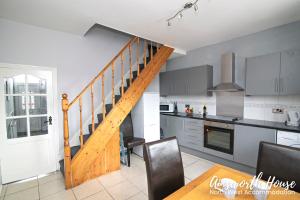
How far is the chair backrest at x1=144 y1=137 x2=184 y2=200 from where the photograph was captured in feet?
4.00

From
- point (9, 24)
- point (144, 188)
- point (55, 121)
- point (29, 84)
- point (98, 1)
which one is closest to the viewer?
point (98, 1)

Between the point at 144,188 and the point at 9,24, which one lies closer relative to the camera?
the point at 144,188

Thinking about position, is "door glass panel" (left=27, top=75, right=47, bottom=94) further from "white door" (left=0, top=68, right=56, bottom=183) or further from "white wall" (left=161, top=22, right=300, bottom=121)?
"white wall" (left=161, top=22, right=300, bottom=121)

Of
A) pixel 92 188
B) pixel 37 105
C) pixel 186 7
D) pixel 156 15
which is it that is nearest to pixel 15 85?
pixel 37 105

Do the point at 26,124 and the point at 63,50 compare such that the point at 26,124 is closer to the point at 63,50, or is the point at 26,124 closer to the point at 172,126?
the point at 63,50

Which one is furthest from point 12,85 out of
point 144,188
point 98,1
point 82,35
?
point 144,188

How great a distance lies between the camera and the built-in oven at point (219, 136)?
2.85 metres

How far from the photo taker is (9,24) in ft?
8.03

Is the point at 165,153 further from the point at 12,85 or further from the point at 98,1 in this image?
the point at 12,85

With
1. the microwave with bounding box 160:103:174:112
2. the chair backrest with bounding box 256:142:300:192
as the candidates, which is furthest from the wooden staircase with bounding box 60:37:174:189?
the chair backrest with bounding box 256:142:300:192

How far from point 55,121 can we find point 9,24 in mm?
1727

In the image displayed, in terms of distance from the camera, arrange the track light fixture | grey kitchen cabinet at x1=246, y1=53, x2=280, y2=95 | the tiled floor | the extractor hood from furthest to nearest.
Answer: the extractor hood
grey kitchen cabinet at x1=246, y1=53, x2=280, y2=95
the tiled floor
the track light fixture

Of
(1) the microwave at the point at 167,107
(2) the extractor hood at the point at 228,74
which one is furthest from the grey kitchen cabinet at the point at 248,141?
(1) the microwave at the point at 167,107

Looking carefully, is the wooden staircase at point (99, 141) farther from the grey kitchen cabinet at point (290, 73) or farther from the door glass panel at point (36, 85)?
the grey kitchen cabinet at point (290, 73)
